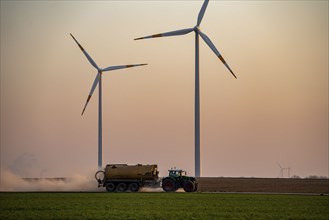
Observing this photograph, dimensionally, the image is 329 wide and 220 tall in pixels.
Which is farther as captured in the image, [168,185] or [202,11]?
[202,11]

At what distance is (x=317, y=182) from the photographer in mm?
93438

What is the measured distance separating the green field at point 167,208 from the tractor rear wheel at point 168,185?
13.0m

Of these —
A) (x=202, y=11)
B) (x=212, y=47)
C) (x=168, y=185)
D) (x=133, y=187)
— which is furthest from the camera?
(x=202, y=11)

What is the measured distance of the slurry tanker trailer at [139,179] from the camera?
8475 cm

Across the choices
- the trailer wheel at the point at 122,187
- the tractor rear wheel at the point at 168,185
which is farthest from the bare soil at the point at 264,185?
the trailer wheel at the point at 122,187

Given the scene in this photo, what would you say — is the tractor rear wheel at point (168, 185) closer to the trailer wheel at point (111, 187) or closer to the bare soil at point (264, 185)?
the bare soil at point (264, 185)

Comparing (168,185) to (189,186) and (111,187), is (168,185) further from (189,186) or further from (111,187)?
(111,187)

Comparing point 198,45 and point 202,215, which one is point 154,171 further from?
point 202,215

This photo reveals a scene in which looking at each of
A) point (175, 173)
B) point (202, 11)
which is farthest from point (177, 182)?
point (202, 11)

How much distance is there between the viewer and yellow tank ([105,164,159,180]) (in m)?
87.1

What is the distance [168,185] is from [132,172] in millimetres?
5267

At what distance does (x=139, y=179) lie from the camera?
87.2 meters

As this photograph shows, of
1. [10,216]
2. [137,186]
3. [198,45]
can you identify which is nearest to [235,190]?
[137,186]

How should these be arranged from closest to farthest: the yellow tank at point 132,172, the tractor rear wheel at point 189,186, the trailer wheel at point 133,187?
the tractor rear wheel at point 189,186 < the trailer wheel at point 133,187 < the yellow tank at point 132,172
